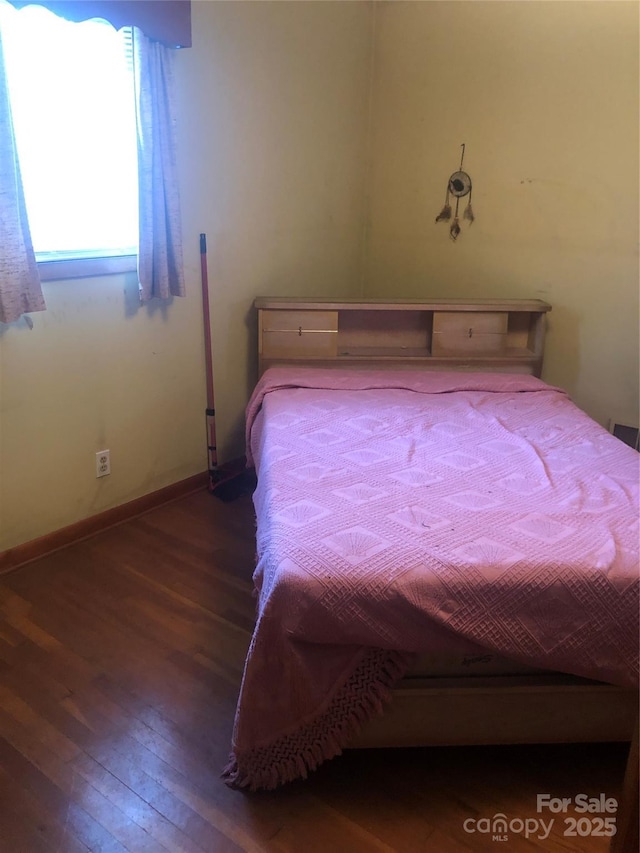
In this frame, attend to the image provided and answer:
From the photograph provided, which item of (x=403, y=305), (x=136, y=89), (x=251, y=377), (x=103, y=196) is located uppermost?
(x=136, y=89)

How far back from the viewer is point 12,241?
204 cm

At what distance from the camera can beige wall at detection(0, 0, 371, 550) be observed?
2.36 m

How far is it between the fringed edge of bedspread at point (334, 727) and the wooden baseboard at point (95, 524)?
1.26 meters

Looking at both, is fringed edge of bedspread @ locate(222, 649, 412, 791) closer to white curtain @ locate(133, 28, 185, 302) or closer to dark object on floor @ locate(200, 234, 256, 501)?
dark object on floor @ locate(200, 234, 256, 501)

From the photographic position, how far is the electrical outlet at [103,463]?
2592mm

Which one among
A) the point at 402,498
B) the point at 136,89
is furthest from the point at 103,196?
the point at 402,498

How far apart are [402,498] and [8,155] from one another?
1.53 meters

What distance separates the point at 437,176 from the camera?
336 cm

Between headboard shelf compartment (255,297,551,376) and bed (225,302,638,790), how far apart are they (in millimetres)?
1208

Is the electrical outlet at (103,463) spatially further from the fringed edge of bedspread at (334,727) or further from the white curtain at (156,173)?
the fringed edge of bedspread at (334,727)

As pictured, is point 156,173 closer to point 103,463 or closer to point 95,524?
point 103,463

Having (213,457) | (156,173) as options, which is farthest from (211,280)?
(213,457)

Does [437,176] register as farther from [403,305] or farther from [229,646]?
[229,646]

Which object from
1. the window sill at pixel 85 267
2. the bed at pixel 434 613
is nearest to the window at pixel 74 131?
the window sill at pixel 85 267
